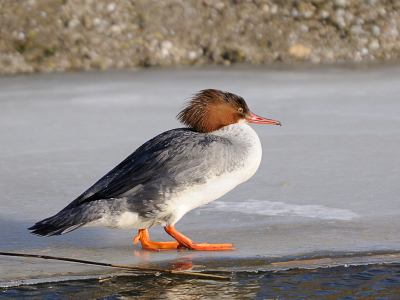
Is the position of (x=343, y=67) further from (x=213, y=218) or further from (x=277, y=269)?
(x=277, y=269)

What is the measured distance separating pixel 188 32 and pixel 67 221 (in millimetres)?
6958

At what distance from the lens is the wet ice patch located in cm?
348

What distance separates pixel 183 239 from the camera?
3.08 meters

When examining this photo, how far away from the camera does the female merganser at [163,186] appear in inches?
118

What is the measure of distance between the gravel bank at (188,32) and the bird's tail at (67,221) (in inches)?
259

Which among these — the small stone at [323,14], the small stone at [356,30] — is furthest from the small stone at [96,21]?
the small stone at [356,30]

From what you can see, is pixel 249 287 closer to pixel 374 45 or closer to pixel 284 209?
pixel 284 209

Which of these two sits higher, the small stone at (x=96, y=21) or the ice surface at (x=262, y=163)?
the small stone at (x=96, y=21)

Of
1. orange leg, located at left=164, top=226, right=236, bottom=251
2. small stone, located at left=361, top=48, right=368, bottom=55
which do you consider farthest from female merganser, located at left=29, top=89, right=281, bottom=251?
small stone, located at left=361, top=48, right=368, bottom=55

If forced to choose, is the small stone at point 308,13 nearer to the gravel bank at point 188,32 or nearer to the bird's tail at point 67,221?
the gravel bank at point 188,32

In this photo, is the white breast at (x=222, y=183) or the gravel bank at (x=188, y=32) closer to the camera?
the white breast at (x=222, y=183)

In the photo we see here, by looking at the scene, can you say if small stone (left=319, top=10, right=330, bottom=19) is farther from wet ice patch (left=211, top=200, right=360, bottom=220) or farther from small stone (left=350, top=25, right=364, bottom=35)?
wet ice patch (left=211, top=200, right=360, bottom=220)

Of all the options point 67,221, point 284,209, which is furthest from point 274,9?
point 67,221

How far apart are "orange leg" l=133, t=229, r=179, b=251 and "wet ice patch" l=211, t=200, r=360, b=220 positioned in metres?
0.58
